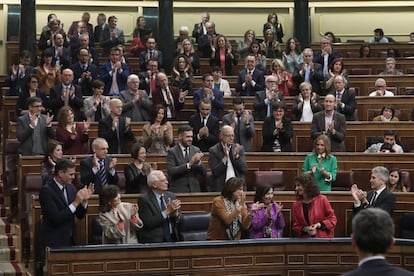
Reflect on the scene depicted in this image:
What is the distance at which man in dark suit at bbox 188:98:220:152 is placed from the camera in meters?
10.7

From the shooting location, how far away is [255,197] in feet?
28.8

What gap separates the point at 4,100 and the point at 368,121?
4.19 m

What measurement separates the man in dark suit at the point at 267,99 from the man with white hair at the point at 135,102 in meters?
1.22

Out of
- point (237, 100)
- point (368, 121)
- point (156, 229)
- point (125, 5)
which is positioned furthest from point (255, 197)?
point (125, 5)

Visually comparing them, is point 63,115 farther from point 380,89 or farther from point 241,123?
point 380,89

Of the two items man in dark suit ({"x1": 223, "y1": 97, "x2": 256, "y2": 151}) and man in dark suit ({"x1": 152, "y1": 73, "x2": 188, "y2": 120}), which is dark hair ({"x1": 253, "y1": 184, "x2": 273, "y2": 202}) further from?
man in dark suit ({"x1": 152, "y1": 73, "x2": 188, "y2": 120})

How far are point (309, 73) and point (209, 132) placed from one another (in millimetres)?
2456

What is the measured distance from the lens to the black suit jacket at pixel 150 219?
8477 millimetres

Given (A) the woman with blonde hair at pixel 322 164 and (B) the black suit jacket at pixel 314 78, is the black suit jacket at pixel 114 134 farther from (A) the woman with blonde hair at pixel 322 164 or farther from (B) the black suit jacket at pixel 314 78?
(B) the black suit jacket at pixel 314 78

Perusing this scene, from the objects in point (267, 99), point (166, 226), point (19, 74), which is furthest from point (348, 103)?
point (166, 226)

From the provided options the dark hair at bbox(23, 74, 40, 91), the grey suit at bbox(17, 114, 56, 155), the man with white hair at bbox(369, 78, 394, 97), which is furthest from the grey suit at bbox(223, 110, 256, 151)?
the man with white hair at bbox(369, 78, 394, 97)

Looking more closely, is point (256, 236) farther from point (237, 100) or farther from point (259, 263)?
point (237, 100)

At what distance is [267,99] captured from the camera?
1180 centimetres

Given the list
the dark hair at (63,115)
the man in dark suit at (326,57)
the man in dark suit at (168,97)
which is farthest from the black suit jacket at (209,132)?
the man in dark suit at (326,57)
